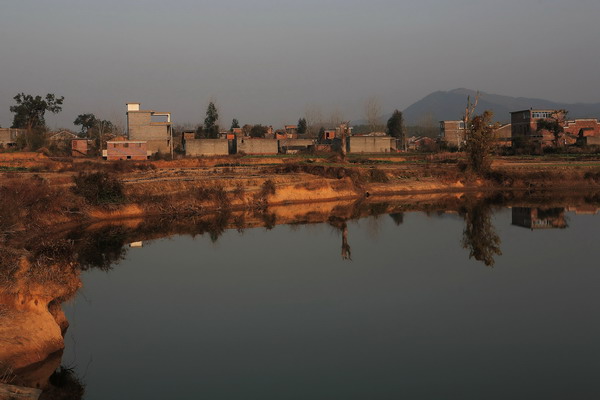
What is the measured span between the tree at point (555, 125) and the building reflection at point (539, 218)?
31.6m

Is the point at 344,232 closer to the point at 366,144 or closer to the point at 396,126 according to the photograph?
the point at 366,144

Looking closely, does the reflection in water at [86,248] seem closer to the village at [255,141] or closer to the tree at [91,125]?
the village at [255,141]

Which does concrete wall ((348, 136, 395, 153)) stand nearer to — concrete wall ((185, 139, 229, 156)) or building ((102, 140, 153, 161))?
concrete wall ((185, 139, 229, 156))

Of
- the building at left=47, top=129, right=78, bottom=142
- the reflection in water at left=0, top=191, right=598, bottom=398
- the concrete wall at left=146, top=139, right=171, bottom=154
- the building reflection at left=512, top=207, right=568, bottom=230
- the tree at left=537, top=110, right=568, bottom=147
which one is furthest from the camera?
the building at left=47, top=129, right=78, bottom=142

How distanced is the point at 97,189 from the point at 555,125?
155 feet

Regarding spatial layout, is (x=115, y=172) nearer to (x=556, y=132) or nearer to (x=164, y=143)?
(x=164, y=143)

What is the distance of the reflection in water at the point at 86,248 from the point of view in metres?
10.8

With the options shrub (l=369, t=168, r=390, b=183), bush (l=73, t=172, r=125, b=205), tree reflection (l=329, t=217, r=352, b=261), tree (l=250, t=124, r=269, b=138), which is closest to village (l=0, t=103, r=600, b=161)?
tree (l=250, t=124, r=269, b=138)

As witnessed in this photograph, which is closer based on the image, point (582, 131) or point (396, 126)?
point (582, 131)

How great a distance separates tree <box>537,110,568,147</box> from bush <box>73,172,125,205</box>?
45.8 m

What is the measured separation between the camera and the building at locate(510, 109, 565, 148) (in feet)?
202

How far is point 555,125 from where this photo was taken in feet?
198

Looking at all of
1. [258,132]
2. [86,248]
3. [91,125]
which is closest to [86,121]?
[91,125]

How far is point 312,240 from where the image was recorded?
953 inches
